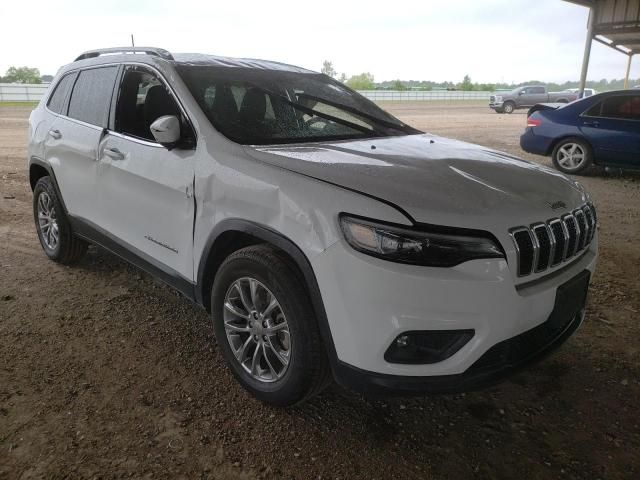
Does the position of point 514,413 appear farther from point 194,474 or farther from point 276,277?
point 194,474

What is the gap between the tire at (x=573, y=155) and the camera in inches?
330

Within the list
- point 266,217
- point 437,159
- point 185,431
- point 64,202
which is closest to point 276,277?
point 266,217

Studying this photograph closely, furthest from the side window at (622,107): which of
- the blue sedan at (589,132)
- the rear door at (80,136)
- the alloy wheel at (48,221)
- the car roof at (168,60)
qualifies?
the alloy wheel at (48,221)

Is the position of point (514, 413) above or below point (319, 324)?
below

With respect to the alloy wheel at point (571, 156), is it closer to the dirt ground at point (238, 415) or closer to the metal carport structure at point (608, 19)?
the dirt ground at point (238, 415)

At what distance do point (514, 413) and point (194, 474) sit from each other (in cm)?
154

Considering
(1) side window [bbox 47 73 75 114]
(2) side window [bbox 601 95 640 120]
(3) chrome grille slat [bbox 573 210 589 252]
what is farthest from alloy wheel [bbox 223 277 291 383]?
(2) side window [bbox 601 95 640 120]

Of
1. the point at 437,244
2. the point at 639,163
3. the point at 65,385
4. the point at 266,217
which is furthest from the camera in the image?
the point at 639,163

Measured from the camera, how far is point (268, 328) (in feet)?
7.75

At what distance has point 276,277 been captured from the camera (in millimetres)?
2166

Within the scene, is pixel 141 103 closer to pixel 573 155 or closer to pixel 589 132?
pixel 589 132

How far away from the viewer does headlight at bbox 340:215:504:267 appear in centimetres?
189

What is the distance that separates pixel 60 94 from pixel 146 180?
1.88 metres

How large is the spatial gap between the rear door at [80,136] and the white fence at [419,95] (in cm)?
4258
